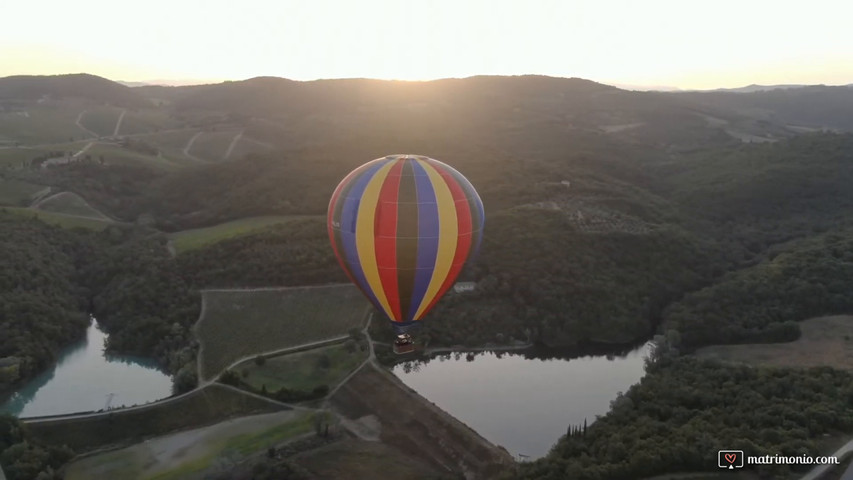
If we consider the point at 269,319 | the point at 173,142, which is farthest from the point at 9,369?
the point at 173,142

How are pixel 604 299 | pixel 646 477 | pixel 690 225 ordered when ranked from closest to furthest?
pixel 646 477 → pixel 604 299 → pixel 690 225

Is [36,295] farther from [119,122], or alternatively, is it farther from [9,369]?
[119,122]

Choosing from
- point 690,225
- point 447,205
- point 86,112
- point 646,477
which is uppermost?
point 86,112

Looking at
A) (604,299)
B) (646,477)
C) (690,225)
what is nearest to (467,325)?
(604,299)

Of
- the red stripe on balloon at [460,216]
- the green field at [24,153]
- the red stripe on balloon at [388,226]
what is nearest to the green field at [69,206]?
the green field at [24,153]

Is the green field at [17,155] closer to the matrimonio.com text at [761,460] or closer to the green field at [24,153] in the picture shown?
the green field at [24,153]

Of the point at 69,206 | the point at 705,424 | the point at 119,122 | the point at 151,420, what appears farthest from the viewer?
the point at 119,122

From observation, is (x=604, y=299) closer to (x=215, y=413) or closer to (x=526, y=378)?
(x=526, y=378)
